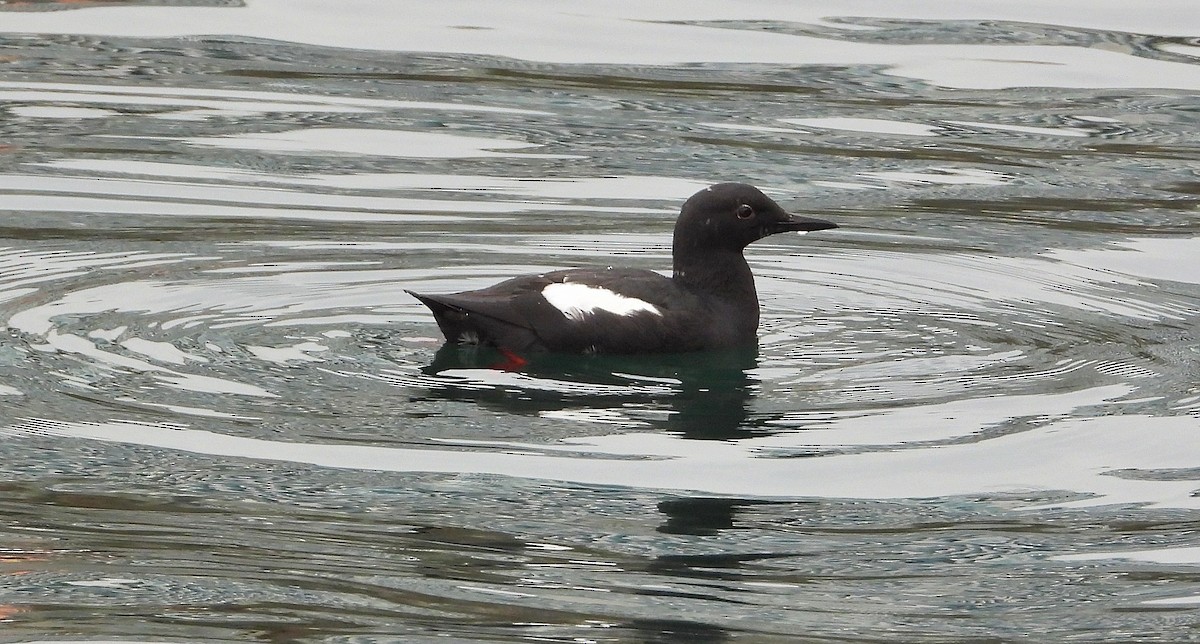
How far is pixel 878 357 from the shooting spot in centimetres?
860

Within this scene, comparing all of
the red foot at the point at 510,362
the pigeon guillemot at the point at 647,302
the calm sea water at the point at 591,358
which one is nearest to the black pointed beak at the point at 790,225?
the pigeon guillemot at the point at 647,302

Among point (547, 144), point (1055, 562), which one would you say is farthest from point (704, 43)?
point (1055, 562)

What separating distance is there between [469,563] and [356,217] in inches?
218

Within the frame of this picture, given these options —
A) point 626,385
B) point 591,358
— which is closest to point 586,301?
point 591,358

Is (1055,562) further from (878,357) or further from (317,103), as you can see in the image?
(317,103)

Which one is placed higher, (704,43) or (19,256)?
(704,43)

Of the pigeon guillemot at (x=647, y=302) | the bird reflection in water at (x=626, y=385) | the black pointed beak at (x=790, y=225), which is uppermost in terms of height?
the black pointed beak at (x=790, y=225)

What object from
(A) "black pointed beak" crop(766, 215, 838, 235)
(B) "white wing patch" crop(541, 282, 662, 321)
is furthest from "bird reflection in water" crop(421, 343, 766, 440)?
(A) "black pointed beak" crop(766, 215, 838, 235)

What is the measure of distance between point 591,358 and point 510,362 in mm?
341

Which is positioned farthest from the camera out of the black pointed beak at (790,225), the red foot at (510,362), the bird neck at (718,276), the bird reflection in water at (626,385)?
the black pointed beak at (790,225)

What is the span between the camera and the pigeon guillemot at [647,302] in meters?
8.58

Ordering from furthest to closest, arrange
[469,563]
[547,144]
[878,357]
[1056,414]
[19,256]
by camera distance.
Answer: [547,144] → [19,256] → [878,357] → [1056,414] → [469,563]

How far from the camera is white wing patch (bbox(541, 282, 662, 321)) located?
8586mm

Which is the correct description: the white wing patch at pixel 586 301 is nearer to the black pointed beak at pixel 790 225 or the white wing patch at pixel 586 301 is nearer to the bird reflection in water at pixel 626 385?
the bird reflection in water at pixel 626 385
